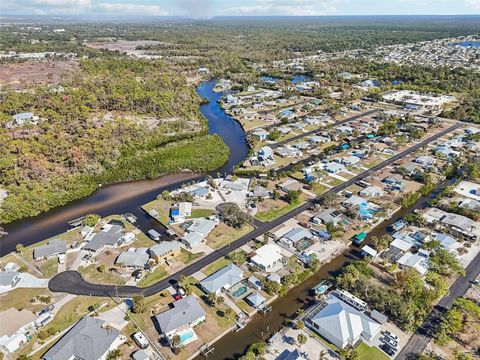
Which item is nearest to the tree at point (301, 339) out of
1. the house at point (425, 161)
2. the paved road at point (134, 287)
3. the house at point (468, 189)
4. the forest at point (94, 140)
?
the paved road at point (134, 287)

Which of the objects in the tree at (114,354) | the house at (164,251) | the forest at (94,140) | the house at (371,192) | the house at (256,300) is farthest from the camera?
the forest at (94,140)

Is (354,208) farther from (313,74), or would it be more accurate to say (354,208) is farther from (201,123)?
(313,74)

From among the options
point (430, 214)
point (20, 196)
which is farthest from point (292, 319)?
point (20, 196)

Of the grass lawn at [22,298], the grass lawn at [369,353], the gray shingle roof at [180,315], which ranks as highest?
the gray shingle roof at [180,315]

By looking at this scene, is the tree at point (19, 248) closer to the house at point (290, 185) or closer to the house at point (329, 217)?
the house at point (290, 185)

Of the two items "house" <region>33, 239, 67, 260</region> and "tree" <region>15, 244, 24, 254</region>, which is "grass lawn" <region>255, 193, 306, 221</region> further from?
"tree" <region>15, 244, 24, 254</region>

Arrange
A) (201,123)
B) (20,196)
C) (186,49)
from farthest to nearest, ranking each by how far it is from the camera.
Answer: (186,49) → (201,123) → (20,196)

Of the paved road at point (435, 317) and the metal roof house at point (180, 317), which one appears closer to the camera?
the paved road at point (435, 317)
